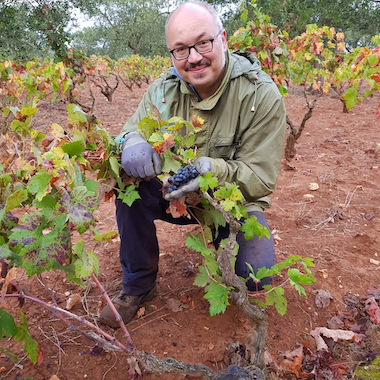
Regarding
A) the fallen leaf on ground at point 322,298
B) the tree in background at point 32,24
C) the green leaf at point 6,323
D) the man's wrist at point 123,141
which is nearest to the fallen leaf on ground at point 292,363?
the fallen leaf on ground at point 322,298

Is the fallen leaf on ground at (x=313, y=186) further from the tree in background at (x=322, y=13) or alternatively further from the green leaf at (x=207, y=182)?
the tree in background at (x=322, y=13)

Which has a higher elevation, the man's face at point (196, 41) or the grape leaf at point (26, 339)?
the man's face at point (196, 41)

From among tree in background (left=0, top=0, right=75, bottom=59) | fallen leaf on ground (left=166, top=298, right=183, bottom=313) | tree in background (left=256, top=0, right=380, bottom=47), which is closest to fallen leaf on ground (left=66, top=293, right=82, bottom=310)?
fallen leaf on ground (left=166, top=298, right=183, bottom=313)

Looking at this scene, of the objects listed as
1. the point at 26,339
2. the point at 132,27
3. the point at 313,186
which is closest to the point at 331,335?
the point at 26,339

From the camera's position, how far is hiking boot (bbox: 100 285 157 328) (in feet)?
6.44

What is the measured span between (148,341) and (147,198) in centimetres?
83

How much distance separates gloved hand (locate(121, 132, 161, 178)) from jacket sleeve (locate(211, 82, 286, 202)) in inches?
16.1

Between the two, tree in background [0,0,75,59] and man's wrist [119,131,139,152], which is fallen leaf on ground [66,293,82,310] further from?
tree in background [0,0,75,59]

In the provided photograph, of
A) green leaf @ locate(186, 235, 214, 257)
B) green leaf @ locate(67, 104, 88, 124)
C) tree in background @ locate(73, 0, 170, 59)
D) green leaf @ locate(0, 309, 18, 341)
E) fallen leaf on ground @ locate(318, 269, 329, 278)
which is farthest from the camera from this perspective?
tree in background @ locate(73, 0, 170, 59)

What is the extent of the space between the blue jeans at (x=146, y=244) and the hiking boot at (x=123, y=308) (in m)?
0.04

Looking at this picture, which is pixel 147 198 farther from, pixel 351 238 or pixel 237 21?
pixel 237 21

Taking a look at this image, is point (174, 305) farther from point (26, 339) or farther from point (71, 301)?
point (26, 339)

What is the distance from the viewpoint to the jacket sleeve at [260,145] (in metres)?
1.80

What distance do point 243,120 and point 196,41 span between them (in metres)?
0.51
